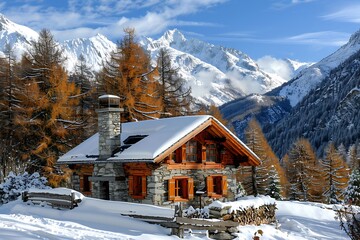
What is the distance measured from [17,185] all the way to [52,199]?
7901 millimetres

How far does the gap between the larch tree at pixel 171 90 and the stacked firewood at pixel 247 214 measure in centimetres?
1653

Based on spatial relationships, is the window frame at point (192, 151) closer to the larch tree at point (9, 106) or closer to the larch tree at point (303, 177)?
the larch tree at point (9, 106)

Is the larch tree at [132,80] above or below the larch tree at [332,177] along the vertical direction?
above

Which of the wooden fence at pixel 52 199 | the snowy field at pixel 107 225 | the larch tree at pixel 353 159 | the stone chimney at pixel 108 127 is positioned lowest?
the snowy field at pixel 107 225

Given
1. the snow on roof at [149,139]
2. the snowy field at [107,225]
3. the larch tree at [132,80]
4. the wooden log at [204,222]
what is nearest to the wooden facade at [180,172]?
the snow on roof at [149,139]

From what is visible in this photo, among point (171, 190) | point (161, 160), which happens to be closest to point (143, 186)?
point (171, 190)

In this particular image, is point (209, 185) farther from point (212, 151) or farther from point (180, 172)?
point (180, 172)

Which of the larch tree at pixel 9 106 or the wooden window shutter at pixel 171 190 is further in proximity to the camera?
the larch tree at pixel 9 106

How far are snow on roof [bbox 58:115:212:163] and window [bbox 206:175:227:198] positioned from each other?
3350 mm

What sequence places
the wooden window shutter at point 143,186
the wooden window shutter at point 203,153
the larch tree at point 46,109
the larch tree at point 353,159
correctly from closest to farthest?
the wooden window shutter at point 143,186 → the wooden window shutter at point 203,153 → the larch tree at point 46,109 → the larch tree at point 353,159

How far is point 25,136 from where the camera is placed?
105 feet

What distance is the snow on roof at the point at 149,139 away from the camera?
2220 cm

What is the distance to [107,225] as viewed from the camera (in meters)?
19.1

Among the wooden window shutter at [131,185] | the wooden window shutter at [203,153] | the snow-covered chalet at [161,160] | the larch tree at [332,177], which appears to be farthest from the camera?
the larch tree at [332,177]
